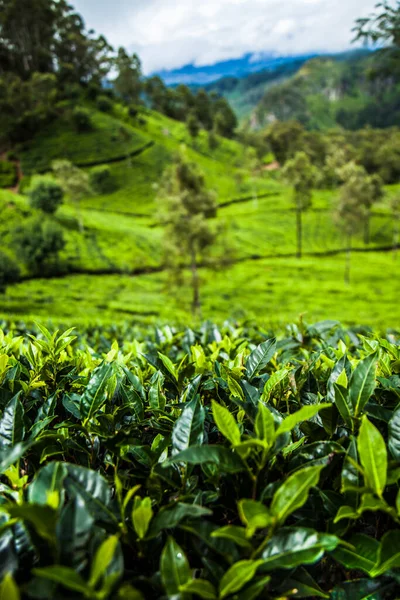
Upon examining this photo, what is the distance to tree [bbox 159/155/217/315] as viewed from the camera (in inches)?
879

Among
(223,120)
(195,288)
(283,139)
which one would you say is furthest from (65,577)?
(223,120)

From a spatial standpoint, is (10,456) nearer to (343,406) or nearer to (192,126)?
(343,406)

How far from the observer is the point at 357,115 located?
518 feet

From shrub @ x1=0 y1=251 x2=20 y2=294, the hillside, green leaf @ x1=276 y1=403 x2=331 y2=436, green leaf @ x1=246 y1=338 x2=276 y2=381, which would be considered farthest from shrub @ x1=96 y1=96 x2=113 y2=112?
the hillside

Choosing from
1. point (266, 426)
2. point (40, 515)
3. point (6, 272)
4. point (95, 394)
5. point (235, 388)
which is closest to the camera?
point (40, 515)

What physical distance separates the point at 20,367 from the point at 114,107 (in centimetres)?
8915

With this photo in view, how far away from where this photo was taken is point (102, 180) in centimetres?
6009

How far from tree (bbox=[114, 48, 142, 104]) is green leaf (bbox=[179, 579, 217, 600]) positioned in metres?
97.7

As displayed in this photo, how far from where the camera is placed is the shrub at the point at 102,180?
191 ft

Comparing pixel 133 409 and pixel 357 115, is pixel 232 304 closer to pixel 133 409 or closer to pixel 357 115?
pixel 133 409

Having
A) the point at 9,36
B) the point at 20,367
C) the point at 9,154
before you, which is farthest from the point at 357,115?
the point at 20,367

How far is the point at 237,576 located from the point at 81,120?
7648cm

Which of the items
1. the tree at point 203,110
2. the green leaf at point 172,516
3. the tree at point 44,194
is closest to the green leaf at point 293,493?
the green leaf at point 172,516

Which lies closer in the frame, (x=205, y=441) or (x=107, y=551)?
→ (x=107, y=551)
